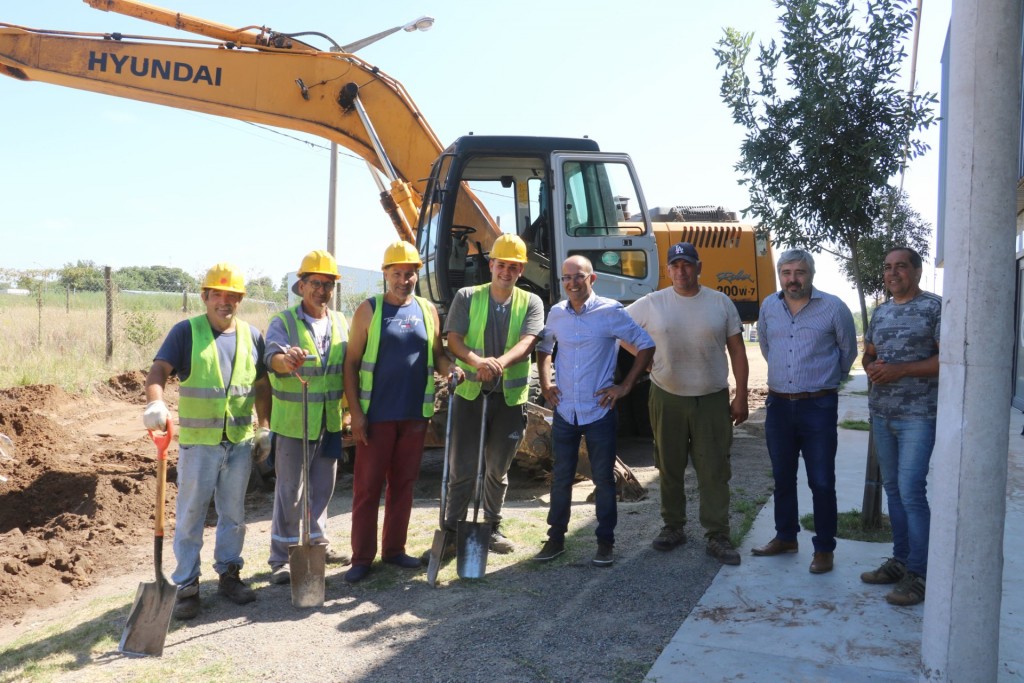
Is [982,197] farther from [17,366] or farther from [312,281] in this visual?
[17,366]

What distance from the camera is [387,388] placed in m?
5.12

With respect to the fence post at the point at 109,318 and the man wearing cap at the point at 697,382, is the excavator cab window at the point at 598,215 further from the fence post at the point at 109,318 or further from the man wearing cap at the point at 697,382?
the fence post at the point at 109,318

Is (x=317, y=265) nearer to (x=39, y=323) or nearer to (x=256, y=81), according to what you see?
(x=256, y=81)

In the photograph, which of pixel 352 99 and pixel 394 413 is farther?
A: pixel 352 99

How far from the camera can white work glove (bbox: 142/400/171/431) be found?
4176 millimetres

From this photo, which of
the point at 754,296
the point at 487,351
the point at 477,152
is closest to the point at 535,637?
the point at 487,351

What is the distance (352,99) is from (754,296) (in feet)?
17.0

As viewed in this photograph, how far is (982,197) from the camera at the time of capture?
3.11 metres

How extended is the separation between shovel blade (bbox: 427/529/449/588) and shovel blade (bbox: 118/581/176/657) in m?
1.46

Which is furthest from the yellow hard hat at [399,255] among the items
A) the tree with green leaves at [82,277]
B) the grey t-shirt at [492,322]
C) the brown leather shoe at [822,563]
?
the tree with green leaves at [82,277]

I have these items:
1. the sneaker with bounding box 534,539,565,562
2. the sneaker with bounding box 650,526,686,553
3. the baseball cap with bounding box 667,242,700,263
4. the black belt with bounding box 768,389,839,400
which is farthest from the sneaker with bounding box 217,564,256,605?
the black belt with bounding box 768,389,839,400

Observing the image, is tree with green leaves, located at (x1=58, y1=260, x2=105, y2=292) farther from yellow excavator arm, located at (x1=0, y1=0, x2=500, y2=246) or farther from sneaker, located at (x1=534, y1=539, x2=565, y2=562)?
sneaker, located at (x1=534, y1=539, x2=565, y2=562)

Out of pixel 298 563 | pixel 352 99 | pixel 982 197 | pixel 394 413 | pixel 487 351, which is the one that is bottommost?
pixel 298 563

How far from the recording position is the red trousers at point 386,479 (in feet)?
16.9
